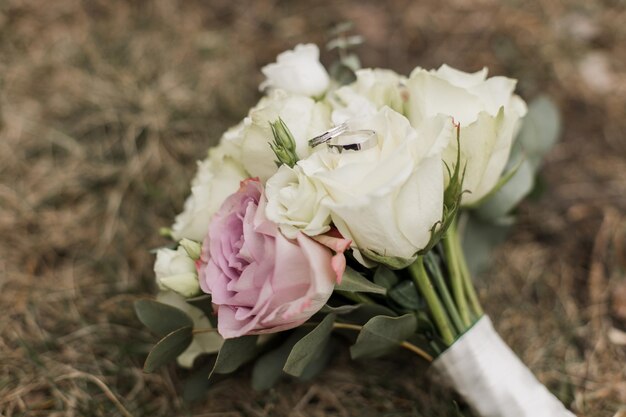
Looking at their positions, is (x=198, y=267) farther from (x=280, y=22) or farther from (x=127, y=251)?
(x=280, y=22)

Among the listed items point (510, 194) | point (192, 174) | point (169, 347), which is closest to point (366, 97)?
point (510, 194)

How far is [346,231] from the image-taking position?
2.28ft

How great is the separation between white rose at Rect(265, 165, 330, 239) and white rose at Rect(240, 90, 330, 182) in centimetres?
9

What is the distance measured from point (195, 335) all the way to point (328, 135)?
38 cm

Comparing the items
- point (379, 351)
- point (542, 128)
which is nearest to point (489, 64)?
point (542, 128)

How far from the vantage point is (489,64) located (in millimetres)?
1557

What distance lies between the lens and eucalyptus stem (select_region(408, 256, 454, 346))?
79 centimetres

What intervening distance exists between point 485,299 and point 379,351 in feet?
1.16

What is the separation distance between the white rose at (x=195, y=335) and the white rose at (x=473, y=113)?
402mm

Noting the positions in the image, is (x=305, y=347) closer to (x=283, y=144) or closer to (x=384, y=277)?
(x=384, y=277)

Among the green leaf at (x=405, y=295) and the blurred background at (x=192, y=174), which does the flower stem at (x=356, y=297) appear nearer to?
the green leaf at (x=405, y=295)

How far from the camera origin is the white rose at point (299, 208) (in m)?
0.67

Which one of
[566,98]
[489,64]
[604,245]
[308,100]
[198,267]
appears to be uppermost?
[308,100]

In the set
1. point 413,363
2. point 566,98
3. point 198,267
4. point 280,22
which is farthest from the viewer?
point 280,22
